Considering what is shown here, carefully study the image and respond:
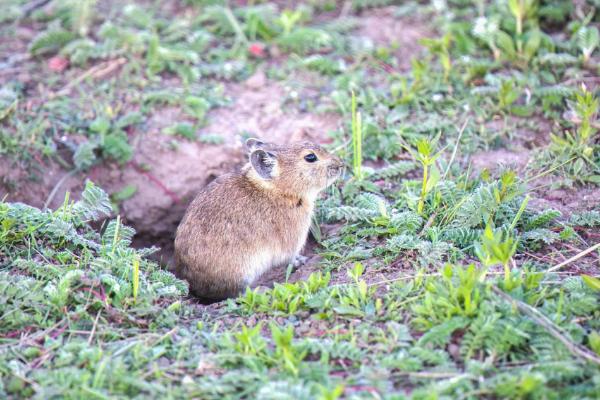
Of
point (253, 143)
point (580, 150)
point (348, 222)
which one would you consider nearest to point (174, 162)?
point (253, 143)

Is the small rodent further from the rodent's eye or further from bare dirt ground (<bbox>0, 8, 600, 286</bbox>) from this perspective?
bare dirt ground (<bbox>0, 8, 600, 286</bbox>)

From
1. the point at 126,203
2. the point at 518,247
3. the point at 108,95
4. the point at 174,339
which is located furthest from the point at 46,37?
the point at 518,247

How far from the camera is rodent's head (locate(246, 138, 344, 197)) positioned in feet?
21.5

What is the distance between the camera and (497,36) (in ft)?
26.3

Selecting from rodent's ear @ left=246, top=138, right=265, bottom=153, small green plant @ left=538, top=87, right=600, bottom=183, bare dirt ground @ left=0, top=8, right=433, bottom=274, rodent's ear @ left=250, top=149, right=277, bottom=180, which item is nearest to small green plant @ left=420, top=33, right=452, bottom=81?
bare dirt ground @ left=0, top=8, right=433, bottom=274

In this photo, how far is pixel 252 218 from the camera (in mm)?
6410

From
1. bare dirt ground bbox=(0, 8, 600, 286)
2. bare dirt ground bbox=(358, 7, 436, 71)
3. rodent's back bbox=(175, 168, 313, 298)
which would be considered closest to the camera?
rodent's back bbox=(175, 168, 313, 298)

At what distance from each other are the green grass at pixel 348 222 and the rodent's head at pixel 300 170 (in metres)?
0.30

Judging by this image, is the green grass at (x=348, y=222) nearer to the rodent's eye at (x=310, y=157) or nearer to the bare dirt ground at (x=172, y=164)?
the bare dirt ground at (x=172, y=164)

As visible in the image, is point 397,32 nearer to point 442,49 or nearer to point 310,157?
point 442,49

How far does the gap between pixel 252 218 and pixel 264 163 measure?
524mm

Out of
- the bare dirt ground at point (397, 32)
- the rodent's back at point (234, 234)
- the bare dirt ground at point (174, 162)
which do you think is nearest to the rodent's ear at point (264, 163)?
the rodent's back at point (234, 234)

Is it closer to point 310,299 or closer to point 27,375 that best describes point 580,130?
point 310,299

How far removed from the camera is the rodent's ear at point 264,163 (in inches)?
253
